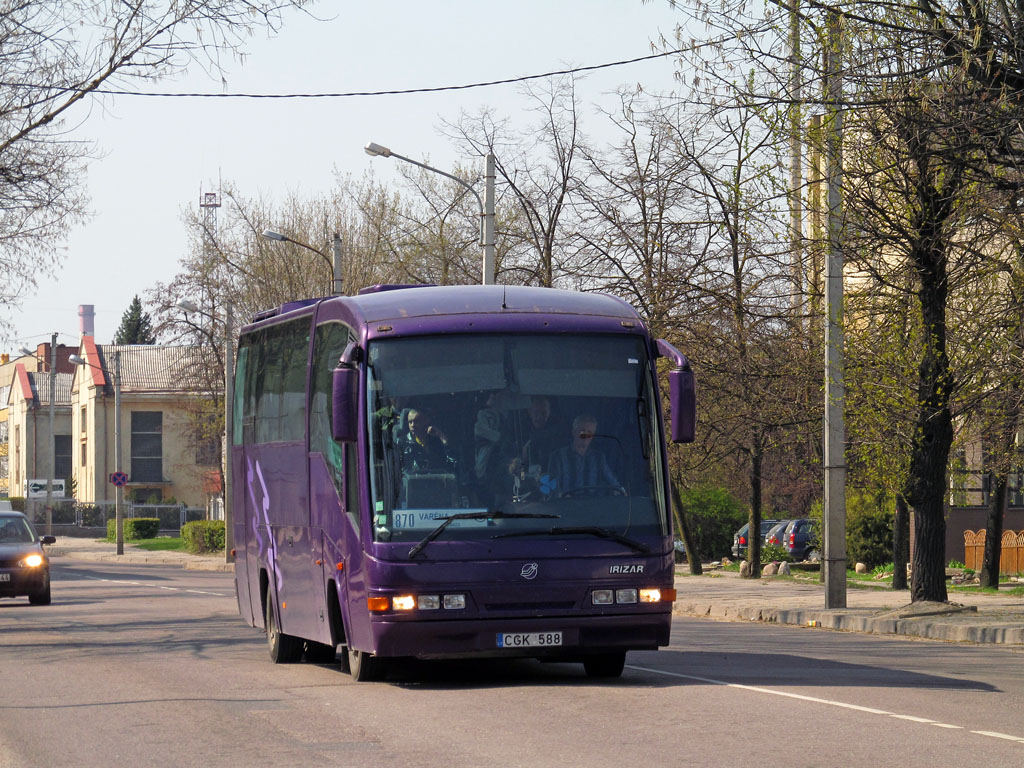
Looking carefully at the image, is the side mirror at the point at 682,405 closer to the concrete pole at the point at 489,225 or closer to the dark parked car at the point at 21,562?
the concrete pole at the point at 489,225

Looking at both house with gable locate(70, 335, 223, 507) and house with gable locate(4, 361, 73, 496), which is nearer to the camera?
house with gable locate(70, 335, 223, 507)

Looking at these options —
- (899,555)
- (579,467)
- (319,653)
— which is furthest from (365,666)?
(899,555)

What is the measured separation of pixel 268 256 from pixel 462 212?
7.70 meters

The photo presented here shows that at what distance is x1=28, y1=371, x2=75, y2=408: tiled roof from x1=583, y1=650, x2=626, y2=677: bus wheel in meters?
88.9

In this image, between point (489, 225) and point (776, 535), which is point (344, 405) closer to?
point (489, 225)

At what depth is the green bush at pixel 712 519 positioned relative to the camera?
41.6m

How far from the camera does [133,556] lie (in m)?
53.9

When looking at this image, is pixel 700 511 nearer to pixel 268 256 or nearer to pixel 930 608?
pixel 268 256

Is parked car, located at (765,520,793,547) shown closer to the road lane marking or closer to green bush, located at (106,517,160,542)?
the road lane marking

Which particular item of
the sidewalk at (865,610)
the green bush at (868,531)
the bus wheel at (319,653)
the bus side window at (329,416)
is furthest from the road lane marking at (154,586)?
the bus side window at (329,416)

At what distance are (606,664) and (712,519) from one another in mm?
29519

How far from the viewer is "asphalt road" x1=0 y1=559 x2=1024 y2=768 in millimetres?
8797

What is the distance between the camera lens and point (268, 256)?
145ft

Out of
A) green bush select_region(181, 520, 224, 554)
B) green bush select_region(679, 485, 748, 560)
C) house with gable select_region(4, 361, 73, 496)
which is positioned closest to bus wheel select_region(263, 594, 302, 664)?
green bush select_region(679, 485, 748, 560)
